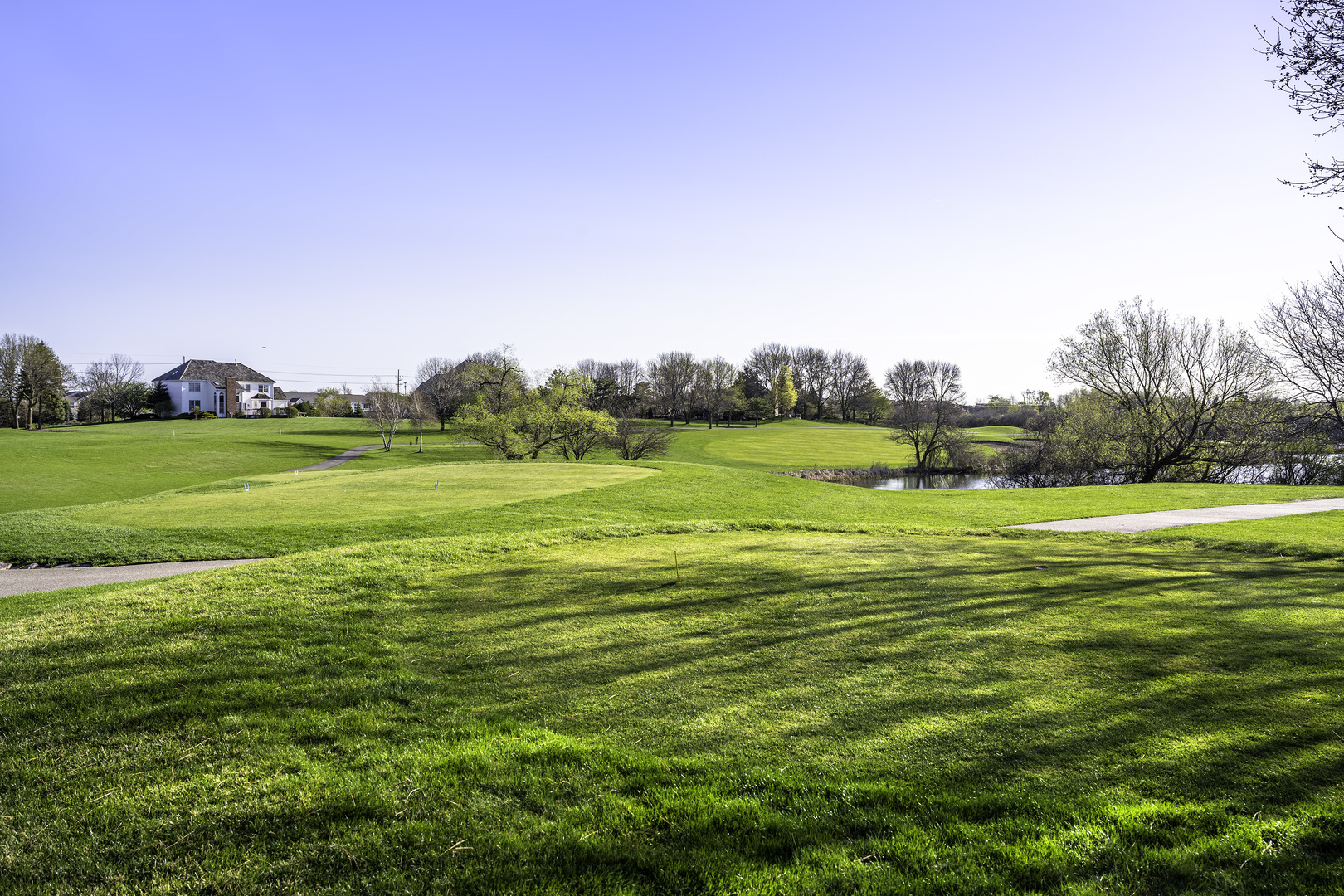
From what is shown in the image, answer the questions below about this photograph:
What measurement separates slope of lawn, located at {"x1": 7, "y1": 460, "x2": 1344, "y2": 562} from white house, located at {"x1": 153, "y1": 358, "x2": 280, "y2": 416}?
298 ft

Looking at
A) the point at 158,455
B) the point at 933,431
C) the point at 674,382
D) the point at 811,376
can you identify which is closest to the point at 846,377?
the point at 811,376

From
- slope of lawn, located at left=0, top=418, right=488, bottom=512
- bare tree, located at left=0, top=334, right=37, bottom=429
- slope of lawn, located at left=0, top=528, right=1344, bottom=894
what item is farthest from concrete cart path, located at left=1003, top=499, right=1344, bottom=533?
bare tree, located at left=0, top=334, right=37, bottom=429

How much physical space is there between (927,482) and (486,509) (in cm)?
4479

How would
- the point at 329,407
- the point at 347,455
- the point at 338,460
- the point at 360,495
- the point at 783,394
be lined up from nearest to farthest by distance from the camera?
1. the point at 360,495
2. the point at 338,460
3. the point at 347,455
4. the point at 329,407
5. the point at 783,394

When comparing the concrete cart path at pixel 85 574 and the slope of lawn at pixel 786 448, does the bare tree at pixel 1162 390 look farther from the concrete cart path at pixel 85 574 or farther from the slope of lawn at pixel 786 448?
the concrete cart path at pixel 85 574

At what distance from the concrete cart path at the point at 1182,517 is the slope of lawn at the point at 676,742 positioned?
8767 millimetres

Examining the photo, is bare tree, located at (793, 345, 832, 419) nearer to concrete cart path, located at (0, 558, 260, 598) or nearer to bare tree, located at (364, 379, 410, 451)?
bare tree, located at (364, 379, 410, 451)

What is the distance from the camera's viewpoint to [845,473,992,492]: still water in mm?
51969

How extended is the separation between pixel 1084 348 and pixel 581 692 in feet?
148

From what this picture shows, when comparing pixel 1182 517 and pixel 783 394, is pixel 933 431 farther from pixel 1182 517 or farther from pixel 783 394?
pixel 783 394

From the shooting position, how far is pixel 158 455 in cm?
4978

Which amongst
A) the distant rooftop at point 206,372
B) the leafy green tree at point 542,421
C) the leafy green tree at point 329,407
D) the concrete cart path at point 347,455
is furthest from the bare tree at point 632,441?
the distant rooftop at point 206,372

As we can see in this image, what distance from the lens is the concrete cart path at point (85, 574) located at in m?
11.4

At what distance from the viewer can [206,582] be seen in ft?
29.5
